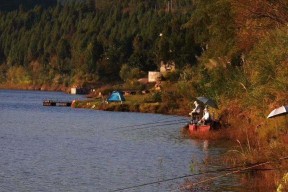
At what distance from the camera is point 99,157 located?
38000 millimetres

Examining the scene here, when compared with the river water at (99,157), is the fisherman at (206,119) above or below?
above

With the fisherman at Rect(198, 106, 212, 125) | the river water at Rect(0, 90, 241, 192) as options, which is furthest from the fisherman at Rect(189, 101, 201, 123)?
the fisherman at Rect(198, 106, 212, 125)

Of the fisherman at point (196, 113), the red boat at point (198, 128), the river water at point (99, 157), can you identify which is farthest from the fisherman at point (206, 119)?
the fisherman at point (196, 113)

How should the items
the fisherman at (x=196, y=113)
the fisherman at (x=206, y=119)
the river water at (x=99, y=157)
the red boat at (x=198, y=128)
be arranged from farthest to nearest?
1. the fisherman at (x=196, y=113)
2. the red boat at (x=198, y=128)
3. the fisherman at (x=206, y=119)
4. the river water at (x=99, y=157)

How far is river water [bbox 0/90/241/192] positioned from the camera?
98.0 feet

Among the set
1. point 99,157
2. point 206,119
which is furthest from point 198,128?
point 99,157

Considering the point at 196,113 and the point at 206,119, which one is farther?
the point at 196,113

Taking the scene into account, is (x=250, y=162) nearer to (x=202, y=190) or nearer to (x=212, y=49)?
(x=202, y=190)

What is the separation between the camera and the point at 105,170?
33.4m

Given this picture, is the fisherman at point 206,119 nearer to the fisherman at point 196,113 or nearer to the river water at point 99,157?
the river water at point 99,157

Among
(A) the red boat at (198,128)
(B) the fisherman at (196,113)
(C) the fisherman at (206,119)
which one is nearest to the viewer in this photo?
(C) the fisherman at (206,119)

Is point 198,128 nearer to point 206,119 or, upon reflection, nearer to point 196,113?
point 206,119

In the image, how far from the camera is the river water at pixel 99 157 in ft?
98.0

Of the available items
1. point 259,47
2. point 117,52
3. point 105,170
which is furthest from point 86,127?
point 117,52
